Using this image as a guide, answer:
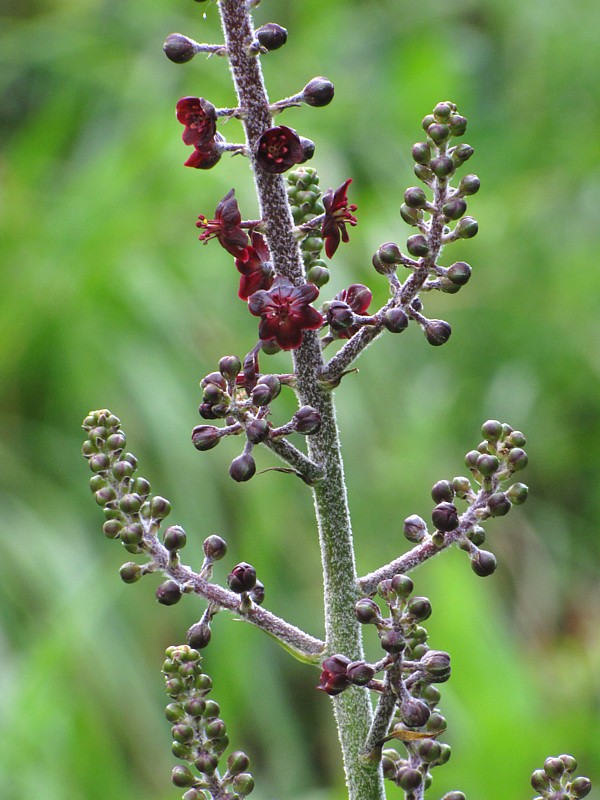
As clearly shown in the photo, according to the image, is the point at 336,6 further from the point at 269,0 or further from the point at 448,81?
the point at 448,81

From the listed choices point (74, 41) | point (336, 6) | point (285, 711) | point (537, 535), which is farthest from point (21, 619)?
point (336, 6)

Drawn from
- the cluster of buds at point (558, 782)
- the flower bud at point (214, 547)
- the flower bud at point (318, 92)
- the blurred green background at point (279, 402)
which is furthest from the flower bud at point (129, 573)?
the blurred green background at point (279, 402)

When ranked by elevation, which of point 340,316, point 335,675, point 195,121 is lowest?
point 335,675

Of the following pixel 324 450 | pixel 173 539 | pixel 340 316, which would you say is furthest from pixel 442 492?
pixel 173 539

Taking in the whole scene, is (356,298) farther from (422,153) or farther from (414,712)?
(414,712)

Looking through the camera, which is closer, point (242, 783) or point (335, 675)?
point (335, 675)

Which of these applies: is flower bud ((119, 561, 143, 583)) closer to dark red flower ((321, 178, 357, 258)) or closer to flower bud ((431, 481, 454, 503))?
flower bud ((431, 481, 454, 503))

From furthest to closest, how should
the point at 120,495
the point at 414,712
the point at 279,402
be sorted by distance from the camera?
the point at 279,402 < the point at 120,495 < the point at 414,712
